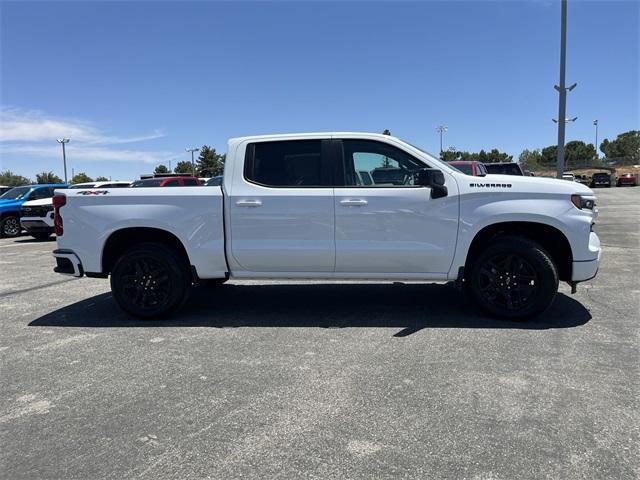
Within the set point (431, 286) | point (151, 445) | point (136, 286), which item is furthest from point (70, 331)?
point (431, 286)

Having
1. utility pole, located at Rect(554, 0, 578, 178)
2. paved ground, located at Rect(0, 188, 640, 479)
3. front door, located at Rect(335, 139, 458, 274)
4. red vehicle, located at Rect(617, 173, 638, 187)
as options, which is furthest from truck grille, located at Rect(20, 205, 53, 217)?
red vehicle, located at Rect(617, 173, 638, 187)

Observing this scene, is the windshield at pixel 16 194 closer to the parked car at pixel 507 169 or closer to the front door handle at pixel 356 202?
the parked car at pixel 507 169

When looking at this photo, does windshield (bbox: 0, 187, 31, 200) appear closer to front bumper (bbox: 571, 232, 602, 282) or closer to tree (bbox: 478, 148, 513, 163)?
front bumper (bbox: 571, 232, 602, 282)

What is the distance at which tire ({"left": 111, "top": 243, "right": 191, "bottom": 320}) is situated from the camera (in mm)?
5586

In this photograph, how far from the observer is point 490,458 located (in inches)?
110

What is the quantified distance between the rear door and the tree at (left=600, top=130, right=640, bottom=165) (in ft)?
331

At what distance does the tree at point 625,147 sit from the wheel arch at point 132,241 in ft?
334

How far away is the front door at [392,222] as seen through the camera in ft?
17.2

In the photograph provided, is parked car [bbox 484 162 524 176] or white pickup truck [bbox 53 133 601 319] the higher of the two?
parked car [bbox 484 162 524 176]

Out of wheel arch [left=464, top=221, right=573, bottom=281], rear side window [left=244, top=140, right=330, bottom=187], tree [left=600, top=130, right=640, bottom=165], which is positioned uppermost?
tree [left=600, top=130, right=640, bottom=165]

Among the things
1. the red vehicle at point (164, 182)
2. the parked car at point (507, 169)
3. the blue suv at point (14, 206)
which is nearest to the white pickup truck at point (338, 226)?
the red vehicle at point (164, 182)

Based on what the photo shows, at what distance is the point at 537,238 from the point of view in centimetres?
547

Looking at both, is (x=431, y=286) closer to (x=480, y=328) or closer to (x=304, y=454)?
(x=480, y=328)

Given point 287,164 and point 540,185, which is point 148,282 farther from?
point 540,185
